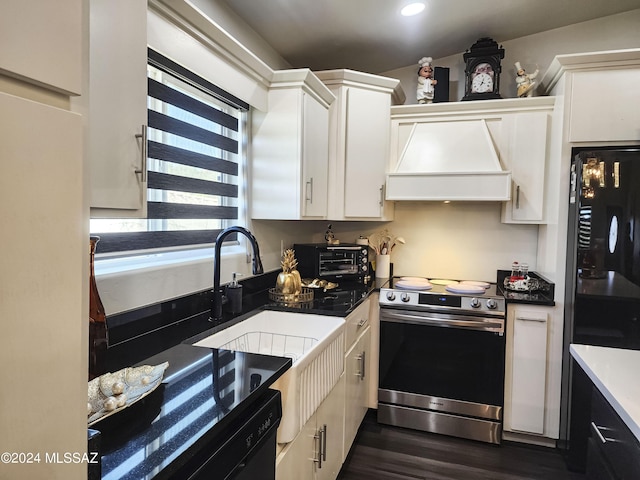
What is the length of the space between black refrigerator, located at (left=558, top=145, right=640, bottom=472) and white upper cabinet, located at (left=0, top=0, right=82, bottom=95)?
2.47 metres

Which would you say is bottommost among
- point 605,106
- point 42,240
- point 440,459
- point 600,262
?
point 440,459

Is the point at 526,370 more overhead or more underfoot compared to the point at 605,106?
more underfoot

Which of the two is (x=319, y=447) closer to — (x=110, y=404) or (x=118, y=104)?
(x=110, y=404)

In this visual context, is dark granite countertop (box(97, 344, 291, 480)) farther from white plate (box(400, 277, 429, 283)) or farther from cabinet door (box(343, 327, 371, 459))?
white plate (box(400, 277, 429, 283))

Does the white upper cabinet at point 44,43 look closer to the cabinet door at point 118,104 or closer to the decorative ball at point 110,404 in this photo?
the cabinet door at point 118,104

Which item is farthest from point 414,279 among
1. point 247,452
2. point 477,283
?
point 247,452

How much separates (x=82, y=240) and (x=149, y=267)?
1.18 m

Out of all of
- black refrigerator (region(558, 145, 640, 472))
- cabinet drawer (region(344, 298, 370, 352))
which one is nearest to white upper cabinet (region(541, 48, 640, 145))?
black refrigerator (region(558, 145, 640, 472))

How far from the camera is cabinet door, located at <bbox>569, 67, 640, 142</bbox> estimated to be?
2.31m

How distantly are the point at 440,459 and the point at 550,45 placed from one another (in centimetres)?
297

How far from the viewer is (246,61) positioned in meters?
2.05

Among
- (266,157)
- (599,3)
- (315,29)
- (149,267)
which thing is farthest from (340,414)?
(599,3)

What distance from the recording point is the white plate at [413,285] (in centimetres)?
283

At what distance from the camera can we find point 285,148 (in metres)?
2.38
